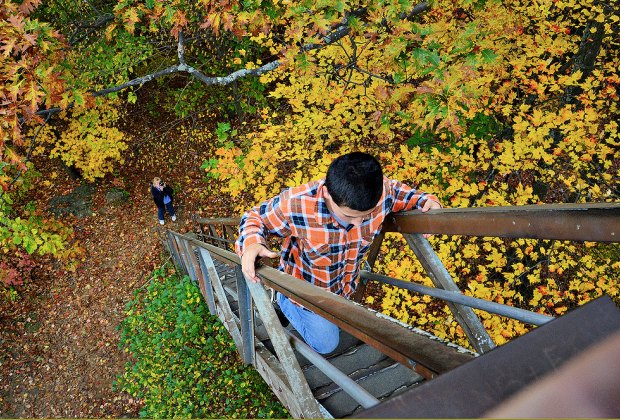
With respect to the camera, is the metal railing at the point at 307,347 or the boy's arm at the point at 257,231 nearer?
the metal railing at the point at 307,347

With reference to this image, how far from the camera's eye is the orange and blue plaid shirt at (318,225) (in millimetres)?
2557

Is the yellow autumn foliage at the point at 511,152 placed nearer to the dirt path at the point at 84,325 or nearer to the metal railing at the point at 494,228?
the metal railing at the point at 494,228

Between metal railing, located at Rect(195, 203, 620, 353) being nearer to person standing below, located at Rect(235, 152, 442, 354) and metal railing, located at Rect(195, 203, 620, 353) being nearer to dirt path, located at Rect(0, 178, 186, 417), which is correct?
person standing below, located at Rect(235, 152, 442, 354)

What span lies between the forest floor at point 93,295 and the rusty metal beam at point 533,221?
7.51 m

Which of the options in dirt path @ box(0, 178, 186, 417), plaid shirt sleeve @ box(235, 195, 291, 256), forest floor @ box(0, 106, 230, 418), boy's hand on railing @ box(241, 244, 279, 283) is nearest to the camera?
boy's hand on railing @ box(241, 244, 279, 283)

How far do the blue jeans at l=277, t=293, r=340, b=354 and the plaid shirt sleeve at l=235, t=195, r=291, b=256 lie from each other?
87 cm

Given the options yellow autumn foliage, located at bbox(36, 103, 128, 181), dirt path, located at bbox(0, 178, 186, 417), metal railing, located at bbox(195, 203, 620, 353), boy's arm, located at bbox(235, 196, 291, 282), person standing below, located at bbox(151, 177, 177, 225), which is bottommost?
dirt path, located at bbox(0, 178, 186, 417)

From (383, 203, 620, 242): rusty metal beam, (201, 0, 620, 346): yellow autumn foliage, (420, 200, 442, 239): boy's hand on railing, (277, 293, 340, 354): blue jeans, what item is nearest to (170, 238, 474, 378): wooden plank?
(383, 203, 620, 242): rusty metal beam

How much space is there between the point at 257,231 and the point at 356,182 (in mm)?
768

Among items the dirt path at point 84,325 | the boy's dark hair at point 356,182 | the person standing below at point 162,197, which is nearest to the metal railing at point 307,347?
the boy's dark hair at point 356,182

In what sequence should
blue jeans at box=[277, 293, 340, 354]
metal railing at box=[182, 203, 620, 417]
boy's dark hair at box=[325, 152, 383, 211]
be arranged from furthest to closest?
blue jeans at box=[277, 293, 340, 354], boy's dark hair at box=[325, 152, 383, 211], metal railing at box=[182, 203, 620, 417]

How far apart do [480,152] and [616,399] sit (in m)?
6.58

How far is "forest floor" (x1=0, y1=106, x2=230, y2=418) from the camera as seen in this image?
8.47 meters

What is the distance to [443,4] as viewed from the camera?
21.9 feet
